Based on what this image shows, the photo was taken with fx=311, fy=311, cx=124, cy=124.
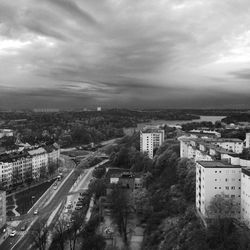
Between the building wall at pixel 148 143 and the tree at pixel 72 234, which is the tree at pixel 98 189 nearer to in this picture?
the tree at pixel 72 234

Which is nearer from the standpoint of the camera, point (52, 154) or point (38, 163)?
point (38, 163)

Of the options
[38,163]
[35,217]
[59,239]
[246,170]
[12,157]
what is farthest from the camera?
[38,163]

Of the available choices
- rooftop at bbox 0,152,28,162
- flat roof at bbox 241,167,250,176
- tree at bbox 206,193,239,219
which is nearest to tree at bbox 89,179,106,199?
rooftop at bbox 0,152,28,162

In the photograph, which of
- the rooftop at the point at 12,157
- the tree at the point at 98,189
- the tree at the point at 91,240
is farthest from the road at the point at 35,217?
the rooftop at the point at 12,157

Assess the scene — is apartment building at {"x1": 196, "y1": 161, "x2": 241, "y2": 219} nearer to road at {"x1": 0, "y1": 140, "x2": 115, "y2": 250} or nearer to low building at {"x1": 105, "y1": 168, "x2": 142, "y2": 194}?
road at {"x1": 0, "y1": 140, "x2": 115, "y2": 250}

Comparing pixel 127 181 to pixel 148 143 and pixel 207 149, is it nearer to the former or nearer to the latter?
pixel 207 149

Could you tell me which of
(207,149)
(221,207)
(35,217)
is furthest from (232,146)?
(35,217)

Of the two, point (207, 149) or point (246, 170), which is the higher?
point (246, 170)
